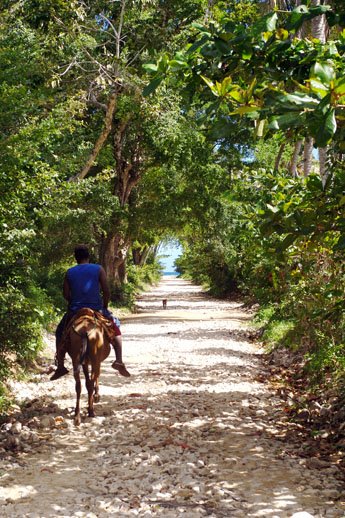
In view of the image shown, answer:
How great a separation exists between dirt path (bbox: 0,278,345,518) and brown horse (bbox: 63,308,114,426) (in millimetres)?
508

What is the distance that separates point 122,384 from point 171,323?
1257 centimetres

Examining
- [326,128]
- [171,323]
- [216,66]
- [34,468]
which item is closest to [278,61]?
[216,66]

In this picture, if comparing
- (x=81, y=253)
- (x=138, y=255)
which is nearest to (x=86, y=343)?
(x=81, y=253)

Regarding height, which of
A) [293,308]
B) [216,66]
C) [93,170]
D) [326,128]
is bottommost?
[293,308]

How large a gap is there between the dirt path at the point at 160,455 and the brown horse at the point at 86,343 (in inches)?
20.0

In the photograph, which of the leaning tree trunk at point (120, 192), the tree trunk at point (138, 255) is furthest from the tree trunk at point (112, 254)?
the tree trunk at point (138, 255)

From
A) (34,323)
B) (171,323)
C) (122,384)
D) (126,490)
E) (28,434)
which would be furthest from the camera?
(171,323)

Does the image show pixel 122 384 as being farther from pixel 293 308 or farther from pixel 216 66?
pixel 216 66

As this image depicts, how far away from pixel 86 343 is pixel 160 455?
205 cm

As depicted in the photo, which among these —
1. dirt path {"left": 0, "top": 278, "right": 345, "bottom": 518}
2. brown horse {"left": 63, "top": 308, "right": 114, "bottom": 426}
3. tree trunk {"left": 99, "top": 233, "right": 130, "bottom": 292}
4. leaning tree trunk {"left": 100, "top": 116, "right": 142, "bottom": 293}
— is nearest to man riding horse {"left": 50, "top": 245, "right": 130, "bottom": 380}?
brown horse {"left": 63, "top": 308, "right": 114, "bottom": 426}

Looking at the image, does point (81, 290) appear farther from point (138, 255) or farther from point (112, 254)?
point (138, 255)

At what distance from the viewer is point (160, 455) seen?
21.6 ft

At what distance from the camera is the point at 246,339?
721 inches

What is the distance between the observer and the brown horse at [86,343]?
26.3ft
